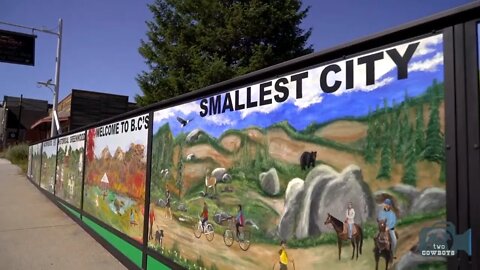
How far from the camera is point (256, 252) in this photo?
335 centimetres

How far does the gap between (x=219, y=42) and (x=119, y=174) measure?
13590 millimetres

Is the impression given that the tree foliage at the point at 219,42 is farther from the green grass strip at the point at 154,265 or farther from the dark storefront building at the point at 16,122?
the dark storefront building at the point at 16,122

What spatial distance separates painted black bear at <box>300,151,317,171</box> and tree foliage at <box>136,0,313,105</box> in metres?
14.5

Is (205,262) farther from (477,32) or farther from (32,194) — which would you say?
(32,194)

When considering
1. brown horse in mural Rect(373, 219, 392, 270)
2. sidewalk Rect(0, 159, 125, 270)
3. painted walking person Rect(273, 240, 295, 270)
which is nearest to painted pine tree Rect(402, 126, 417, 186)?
brown horse in mural Rect(373, 219, 392, 270)

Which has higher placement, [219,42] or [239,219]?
[219,42]

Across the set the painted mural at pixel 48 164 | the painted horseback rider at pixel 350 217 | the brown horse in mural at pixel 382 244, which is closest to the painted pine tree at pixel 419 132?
the brown horse in mural at pixel 382 244

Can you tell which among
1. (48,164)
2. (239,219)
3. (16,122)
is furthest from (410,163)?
(16,122)

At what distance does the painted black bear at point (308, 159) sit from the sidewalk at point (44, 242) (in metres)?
4.10

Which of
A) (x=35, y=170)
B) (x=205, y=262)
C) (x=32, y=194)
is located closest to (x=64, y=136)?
(x=32, y=194)

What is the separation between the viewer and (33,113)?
2766 inches

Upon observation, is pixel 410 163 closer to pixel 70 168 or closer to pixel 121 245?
pixel 121 245

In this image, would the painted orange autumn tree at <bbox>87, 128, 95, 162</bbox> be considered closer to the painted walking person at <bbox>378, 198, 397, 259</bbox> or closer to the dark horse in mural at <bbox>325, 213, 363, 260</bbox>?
the dark horse in mural at <bbox>325, 213, 363, 260</bbox>

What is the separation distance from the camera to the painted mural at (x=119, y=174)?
5750 millimetres
